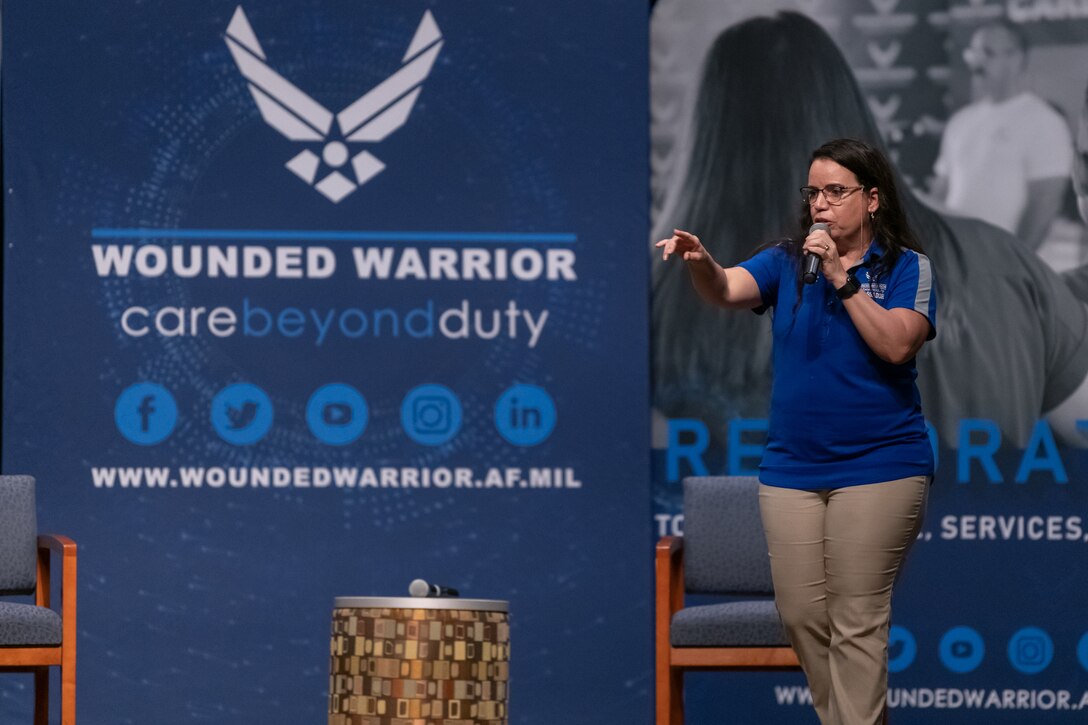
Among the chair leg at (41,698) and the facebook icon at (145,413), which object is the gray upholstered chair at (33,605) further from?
the facebook icon at (145,413)

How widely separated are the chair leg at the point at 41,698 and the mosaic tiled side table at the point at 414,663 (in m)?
1.33

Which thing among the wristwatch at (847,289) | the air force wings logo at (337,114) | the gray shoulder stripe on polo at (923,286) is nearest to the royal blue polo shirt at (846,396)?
the gray shoulder stripe on polo at (923,286)

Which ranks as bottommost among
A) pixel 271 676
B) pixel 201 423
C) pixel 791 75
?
pixel 271 676

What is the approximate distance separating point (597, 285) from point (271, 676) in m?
1.79

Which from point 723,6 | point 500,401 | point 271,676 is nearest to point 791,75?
point 723,6

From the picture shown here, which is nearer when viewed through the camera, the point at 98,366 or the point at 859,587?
the point at 859,587

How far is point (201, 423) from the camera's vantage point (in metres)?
4.84

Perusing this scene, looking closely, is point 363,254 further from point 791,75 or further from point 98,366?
point 791,75

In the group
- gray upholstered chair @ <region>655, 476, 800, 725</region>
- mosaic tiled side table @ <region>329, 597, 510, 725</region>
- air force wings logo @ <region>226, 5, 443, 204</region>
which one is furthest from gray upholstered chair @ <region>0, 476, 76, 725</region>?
gray upholstered chair @ <region>655, 476, 800, 725</region>

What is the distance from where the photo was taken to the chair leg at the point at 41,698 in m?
4.20

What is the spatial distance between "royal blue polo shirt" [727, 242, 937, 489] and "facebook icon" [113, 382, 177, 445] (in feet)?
8.15

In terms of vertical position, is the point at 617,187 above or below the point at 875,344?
above

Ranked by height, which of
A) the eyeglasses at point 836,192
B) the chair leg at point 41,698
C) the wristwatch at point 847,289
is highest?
the eyeglasses at point 836,192

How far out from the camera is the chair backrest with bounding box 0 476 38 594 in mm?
4258
